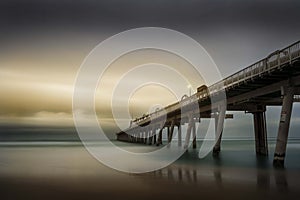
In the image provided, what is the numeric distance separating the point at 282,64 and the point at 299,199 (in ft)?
41.2

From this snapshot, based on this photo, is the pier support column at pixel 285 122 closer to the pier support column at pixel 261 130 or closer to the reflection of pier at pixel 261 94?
the reflection of pier at pixel 261 94

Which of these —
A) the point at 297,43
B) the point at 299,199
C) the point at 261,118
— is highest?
the point at 297,43

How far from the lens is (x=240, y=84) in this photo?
30.4m

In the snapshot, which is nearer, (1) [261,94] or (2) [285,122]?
(2) [285,122]

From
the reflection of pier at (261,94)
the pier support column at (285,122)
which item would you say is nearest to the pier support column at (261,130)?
the reflection of pier at (261,94)

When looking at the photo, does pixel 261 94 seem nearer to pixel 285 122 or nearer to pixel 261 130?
pixel 285 122

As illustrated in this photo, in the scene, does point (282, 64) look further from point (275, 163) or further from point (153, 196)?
point (153, 196)

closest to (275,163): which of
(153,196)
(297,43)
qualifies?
(297,43)

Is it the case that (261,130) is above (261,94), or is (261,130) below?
below

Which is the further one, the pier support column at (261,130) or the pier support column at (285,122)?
the pier support column at (261,130)

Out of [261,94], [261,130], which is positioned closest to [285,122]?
[261,94]

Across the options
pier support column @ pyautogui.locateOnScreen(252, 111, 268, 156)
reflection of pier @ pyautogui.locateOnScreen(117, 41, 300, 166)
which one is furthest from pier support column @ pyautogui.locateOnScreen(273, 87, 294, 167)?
pier support column @ pyautogui.locateOnScreen(252, 111, 268, 156)

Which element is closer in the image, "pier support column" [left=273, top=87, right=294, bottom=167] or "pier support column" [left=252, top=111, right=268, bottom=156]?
"pier support column" [left=273, top=87, right=294, bottom=167]

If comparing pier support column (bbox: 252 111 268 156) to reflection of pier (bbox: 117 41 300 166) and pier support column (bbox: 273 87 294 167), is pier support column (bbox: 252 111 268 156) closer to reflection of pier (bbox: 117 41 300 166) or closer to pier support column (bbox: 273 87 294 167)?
reflection of pier (bbox: 117 41 300 166)
